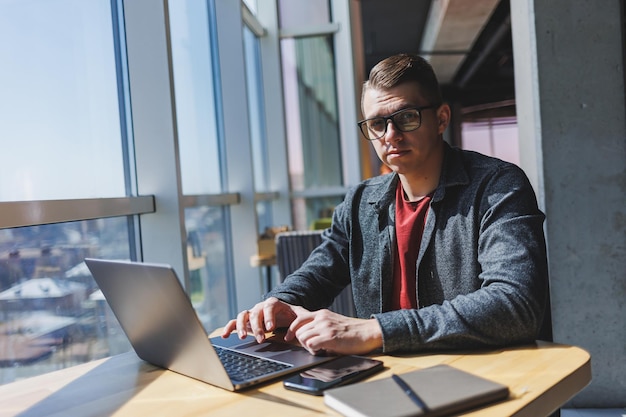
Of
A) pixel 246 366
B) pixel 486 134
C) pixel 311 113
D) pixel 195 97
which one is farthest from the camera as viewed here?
pixel 486 134

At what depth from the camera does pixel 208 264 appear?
353 cm

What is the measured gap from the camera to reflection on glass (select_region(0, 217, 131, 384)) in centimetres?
173

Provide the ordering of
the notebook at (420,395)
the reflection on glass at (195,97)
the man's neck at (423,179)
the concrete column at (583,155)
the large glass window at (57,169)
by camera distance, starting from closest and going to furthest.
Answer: the notebook at (420,395)
the man's neck at (423,179)
the large glass window at (57,169)
the concrete column at (583,155)
the reflection on glass at (195,97)

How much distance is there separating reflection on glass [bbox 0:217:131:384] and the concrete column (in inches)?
79.6

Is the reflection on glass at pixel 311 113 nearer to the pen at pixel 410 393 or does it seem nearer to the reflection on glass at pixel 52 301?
the reflection on glass at pixel 52 301


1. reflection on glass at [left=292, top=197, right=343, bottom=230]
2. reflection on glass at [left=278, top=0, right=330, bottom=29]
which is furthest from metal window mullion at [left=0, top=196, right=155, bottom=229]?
reflection on glass at [left=278, top=0, right=330, bottom=29]

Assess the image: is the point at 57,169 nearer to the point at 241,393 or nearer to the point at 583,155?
the point at 241,393

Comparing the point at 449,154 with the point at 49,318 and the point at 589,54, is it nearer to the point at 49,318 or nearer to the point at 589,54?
the point at 49,318

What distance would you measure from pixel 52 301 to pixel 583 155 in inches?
93.4

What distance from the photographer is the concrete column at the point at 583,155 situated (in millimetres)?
2887

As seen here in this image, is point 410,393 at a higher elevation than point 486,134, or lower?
lower

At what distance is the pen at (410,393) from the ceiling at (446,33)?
6554mm

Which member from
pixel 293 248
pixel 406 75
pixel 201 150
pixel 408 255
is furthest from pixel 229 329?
pixel 201 150

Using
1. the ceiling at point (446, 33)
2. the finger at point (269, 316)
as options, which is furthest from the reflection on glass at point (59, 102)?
the ceiling at point (446, 33)
